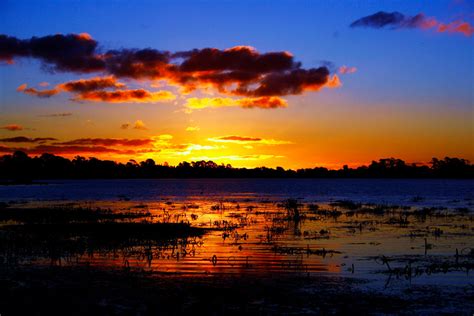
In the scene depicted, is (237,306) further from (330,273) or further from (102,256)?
(102,256)

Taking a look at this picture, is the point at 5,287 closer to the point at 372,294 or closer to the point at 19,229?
the point at 372,294

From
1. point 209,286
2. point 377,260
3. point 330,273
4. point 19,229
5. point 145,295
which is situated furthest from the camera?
→ point 19,229

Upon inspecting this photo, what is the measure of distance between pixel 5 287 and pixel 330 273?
43.2 ft

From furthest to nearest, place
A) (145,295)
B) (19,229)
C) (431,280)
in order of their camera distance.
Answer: (19,229)
(431,280)
(145,295)

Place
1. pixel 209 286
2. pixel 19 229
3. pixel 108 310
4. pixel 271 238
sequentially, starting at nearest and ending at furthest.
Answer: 1. pixel 108 310
2. pixel 209 286
3. pixel 271 238
4. pixel 19 229

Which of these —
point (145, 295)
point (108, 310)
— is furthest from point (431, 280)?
point (108, 310)

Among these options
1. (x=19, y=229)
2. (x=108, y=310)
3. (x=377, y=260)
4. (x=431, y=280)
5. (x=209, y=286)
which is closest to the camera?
(x=108, y=310)

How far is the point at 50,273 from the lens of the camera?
2094 cm

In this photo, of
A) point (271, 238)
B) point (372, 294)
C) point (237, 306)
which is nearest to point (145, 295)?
point (237, 306)

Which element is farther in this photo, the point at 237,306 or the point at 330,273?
the point at 330,273

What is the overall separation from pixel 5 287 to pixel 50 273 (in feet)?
9.36

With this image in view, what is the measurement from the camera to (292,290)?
1794 cm

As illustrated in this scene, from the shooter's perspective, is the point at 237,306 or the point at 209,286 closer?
the point at 237,306

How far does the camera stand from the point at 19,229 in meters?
36.6
